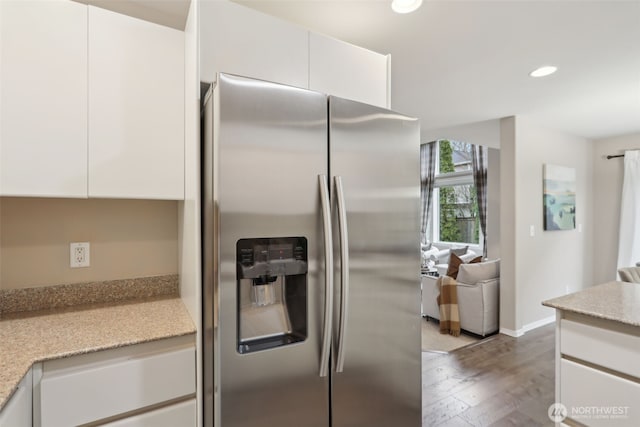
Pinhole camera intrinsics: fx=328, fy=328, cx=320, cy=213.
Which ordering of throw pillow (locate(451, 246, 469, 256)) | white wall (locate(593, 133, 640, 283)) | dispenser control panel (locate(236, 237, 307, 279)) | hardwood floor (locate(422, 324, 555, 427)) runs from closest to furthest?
dispenser control panel (locate(236, 237, 307, 279)), hardwood floor (locate(422, 324, 555, 427)), white wall (locate(593, 133, 640, 283)), throw pillow (locate(451, 246, 469, 256))

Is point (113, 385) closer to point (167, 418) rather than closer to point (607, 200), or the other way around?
point (167, 418)

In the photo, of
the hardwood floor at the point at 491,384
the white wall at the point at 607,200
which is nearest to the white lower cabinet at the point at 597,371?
the hardwood floor at the point at 491,384

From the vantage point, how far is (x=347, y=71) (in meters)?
1.67

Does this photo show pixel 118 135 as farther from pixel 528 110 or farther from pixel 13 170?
pixel 528 110

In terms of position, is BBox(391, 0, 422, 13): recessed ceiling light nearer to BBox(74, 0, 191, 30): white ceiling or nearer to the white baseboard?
BBox(74, 0, 191, 30): white ceiling

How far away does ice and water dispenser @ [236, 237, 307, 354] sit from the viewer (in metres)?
1.16

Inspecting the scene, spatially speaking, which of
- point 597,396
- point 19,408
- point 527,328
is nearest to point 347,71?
point 19,408

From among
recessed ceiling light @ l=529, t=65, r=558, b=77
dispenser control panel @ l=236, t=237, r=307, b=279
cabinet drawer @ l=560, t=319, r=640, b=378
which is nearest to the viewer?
dispenser control panel @ l=236, t=237, r=307, b=279

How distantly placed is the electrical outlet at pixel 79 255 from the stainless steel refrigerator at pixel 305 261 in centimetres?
83

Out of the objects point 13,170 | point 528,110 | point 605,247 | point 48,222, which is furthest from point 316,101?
point 605,247

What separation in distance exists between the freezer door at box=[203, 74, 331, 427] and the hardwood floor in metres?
1.37

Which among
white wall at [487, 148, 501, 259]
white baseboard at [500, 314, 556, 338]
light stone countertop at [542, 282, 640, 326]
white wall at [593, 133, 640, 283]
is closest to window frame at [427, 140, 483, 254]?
white wall at [487, 148, 501, 259]

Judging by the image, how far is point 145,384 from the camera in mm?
1191

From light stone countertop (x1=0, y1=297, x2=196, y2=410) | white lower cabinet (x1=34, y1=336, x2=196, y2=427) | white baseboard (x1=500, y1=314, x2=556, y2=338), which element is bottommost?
white baseboard (x1=500, y1=314, x2=556, y2=338)
